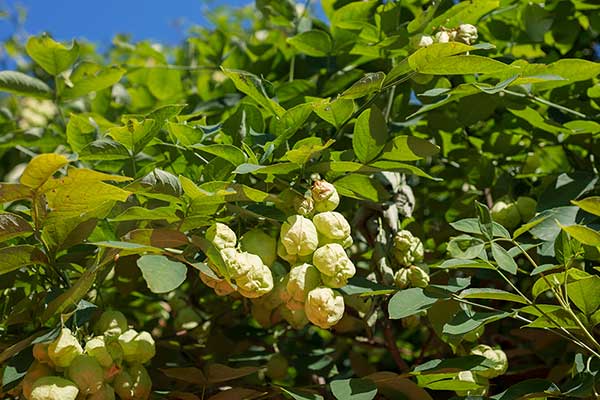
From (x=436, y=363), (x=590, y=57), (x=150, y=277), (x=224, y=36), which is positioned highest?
(x=224, y=36)

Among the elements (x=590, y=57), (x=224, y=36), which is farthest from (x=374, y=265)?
(x=590, y=57)

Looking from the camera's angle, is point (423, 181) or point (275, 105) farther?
point (423, 181)

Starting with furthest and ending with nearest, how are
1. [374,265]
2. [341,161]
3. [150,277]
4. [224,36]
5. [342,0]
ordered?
1. [224,36]
2. [342,0]
3. [374,265]
4. [341,161]
5. [150,277]

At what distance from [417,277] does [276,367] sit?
1.10ft

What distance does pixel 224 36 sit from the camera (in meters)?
1.55

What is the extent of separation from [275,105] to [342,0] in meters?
0.46

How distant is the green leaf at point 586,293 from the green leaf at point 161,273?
1.47 ft

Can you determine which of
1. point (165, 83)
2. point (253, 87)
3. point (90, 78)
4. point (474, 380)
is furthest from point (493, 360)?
point (165, 83)

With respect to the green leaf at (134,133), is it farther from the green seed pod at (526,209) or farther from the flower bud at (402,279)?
the green seed pod at (526,209)

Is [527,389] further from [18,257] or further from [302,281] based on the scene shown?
[18,257]

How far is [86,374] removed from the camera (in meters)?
0.82

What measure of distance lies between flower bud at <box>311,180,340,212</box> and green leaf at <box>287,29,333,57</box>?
41cm

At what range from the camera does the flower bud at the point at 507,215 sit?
1.13 metres

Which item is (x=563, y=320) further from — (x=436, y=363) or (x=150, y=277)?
(x=150, y=277)
